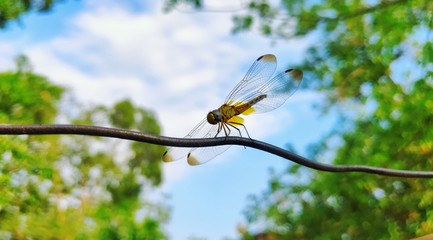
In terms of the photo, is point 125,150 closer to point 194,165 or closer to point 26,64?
point 26,64

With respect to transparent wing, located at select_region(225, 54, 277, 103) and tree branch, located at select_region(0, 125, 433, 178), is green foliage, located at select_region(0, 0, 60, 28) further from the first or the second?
tree branch, located at select_region(0, 125, 433, 178)

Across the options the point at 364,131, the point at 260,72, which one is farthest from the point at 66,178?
the point at 260,72

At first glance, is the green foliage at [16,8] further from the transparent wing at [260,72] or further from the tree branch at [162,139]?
the tree branch at [162,139]

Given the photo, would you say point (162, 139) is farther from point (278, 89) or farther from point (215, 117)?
point (278, 89)

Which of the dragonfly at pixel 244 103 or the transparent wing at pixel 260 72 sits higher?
the transparent wing at pixel 260 72

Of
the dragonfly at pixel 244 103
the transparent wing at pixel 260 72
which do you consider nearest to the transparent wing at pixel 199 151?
the dragonfly at pixel 244 103

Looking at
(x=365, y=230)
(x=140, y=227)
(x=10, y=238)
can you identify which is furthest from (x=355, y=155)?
(x=10, y=238)
